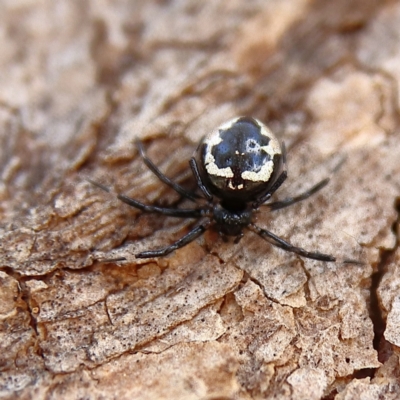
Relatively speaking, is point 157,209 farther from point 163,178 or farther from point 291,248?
point 291,248

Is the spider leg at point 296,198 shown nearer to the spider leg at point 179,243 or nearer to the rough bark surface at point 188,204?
the rough bark surface at point 188,204

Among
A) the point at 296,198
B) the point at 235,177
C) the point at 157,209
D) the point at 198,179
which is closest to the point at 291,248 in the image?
the point at 296,198

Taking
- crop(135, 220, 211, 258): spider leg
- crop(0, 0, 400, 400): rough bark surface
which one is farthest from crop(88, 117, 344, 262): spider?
crop(0, 0, 400, 400): rough bark surface

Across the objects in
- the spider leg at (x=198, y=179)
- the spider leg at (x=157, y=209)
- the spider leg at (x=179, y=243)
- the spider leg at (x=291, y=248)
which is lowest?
the spider leg at (x=291, y=248)

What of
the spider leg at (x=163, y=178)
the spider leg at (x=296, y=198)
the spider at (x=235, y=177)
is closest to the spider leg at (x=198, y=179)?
the spider at (x=235, y=177)

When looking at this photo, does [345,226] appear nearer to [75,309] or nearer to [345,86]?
[345,86]

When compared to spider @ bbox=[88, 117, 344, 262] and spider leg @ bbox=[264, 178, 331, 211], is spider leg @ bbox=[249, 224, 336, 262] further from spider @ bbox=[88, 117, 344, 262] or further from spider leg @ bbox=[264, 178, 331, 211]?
spider leg @ bbox=[264, 178, 331, 211]
